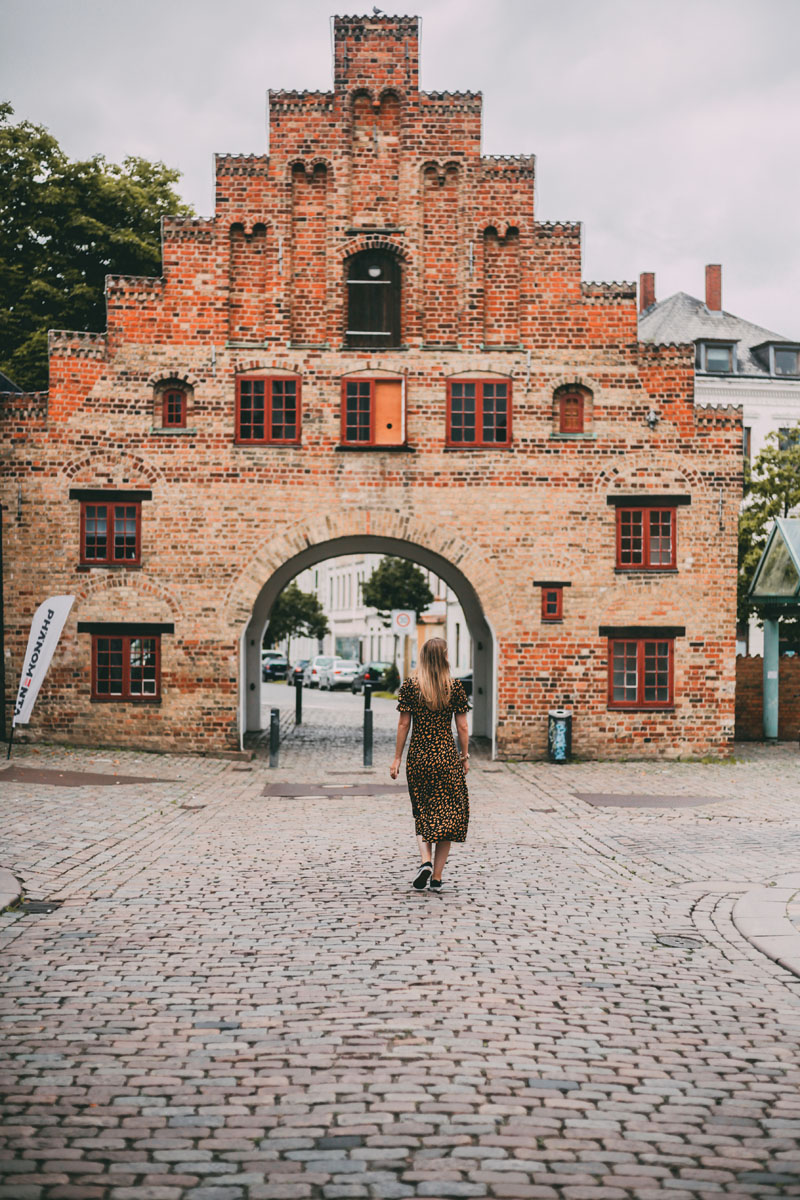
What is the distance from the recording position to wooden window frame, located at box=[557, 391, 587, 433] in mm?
22156

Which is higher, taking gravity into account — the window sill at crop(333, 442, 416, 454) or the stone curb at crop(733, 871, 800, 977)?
the window sill at crop(333, 442, 416, 454)

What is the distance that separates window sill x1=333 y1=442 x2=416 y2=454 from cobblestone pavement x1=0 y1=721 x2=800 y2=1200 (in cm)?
1055

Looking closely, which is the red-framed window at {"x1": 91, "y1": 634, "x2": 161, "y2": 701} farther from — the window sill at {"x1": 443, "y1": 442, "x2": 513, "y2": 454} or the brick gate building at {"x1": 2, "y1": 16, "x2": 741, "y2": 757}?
the window sill at {"x1": 443, "y1": 442, "x2": 513, "y2": 454}

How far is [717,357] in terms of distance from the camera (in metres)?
50.8

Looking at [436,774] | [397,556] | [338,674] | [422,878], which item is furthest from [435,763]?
[338,674]

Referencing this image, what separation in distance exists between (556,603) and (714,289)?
121 feet

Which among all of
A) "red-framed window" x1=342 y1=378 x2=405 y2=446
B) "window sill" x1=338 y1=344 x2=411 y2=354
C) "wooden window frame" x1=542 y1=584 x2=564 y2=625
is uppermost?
"window sill" x1=338 y1=344 x2=411 y2=354

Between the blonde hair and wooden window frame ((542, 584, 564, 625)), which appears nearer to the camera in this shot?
the blonde hair

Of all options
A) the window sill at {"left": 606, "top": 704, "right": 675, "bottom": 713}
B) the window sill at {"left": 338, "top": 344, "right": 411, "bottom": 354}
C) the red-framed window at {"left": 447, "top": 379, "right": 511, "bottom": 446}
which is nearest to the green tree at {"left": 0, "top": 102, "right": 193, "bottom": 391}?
the window sill at {"left": 338, "top": 344, "right": 411, "bottom": 354}

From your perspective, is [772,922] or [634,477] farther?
[634,477]

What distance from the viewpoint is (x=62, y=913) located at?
8.82 m

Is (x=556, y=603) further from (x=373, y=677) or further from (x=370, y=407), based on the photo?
(x=373, y=677)

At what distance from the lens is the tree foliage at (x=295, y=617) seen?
72250 mm

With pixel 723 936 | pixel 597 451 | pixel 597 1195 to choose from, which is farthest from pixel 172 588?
pixel 597 1195
